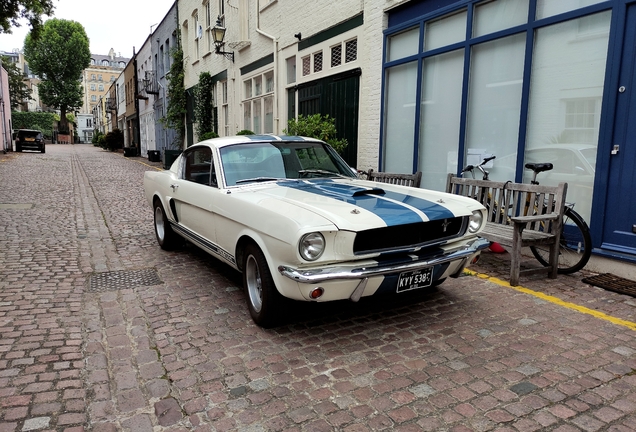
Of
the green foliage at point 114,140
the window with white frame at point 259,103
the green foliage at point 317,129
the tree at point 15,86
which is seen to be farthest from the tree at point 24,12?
the tree at point 15,86

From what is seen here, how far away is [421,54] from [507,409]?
6.29 metres

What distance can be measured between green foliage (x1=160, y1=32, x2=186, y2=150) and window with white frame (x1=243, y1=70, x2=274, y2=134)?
716 centimetres

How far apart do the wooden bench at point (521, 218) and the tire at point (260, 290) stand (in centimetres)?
264

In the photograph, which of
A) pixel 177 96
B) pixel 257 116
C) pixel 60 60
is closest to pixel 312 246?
pixel 257 116

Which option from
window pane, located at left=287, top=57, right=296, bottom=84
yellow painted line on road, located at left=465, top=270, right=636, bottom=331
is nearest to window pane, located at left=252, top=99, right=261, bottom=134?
window pane, located at left=287, top=57, right=296, bottom=84

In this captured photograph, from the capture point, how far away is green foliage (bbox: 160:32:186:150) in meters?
21.2

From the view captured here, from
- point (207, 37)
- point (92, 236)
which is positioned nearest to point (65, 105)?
point (207, 37)

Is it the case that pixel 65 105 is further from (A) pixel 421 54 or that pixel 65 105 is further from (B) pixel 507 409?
(B) pixel 507 409

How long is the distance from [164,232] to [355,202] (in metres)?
3.49

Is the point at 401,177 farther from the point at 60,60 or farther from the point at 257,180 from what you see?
the point at 60,60

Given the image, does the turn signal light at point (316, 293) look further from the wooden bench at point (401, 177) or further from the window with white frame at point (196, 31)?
the window with white frame at point (196, 31)

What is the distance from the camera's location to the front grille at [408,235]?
10.8 ft

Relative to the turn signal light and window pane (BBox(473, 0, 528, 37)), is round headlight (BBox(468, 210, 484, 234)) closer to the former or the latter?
the turn signal light

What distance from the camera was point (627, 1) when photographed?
4.70 meters
